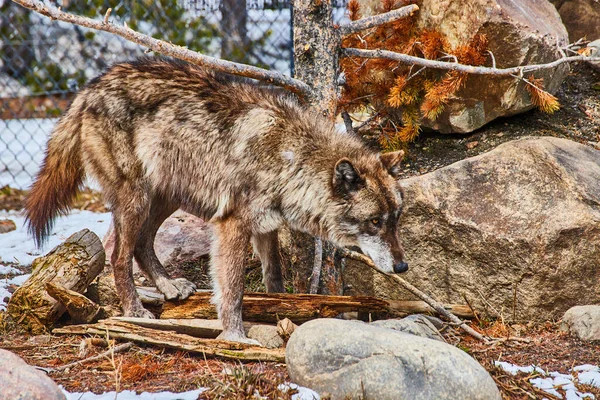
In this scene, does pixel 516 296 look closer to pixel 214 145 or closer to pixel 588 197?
pixel 588 197

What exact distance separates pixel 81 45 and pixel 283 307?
8.08 m

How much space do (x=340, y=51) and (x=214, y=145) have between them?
1.40 meters

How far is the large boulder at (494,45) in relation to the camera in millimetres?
5816

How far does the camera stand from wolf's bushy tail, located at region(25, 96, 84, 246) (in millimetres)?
5465

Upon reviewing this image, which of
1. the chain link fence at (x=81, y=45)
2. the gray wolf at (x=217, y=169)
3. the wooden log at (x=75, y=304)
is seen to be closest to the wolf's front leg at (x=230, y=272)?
the gray wolf at (x=217, y=169)

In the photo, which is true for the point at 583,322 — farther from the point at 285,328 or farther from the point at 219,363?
the point at 219,363

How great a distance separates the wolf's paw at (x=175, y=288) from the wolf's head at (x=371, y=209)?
1406mm

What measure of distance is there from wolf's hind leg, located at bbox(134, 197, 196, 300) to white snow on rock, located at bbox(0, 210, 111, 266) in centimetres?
174

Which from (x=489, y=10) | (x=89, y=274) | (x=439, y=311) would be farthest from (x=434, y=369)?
(x=489, y=10)

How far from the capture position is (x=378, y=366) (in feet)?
12.1

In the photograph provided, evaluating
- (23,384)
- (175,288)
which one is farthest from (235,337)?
(23,384)

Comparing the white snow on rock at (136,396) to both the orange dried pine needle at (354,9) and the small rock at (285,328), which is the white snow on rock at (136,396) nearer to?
the small rock at (285,328)

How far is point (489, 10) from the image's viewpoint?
5.78m

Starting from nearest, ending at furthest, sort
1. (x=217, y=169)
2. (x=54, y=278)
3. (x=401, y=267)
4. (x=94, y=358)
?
(x=94, y=358) → (x=401, y=267) → (x=54, y=278) → (x=217, y=169)
